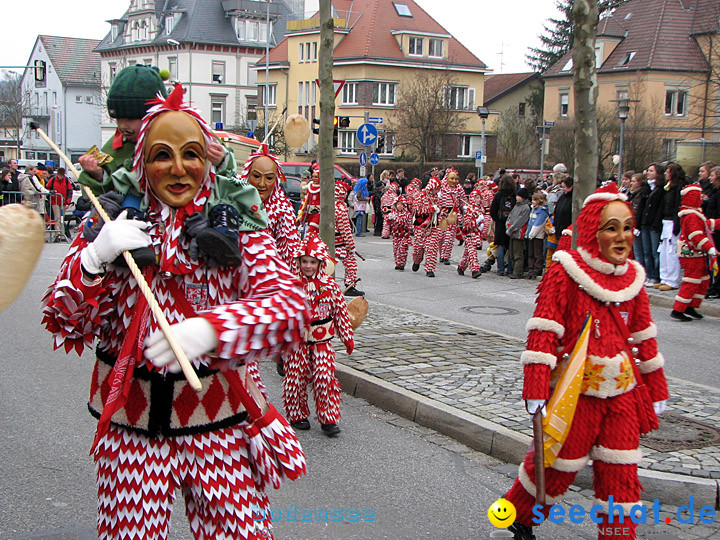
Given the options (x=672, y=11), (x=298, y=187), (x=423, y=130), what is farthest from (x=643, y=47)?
(x=298, y=187)

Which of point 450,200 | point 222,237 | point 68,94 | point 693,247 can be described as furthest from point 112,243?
point 68,94

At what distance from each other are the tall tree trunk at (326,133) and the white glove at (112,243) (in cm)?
617

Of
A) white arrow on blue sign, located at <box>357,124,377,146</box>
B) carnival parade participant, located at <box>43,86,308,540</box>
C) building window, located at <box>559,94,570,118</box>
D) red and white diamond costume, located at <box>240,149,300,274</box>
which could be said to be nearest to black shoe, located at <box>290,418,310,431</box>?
red and white diamond costume, located at <box>240,149,300,274</box>

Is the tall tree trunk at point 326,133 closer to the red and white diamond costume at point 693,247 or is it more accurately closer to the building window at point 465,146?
the red and white diamond costume at point 693,247

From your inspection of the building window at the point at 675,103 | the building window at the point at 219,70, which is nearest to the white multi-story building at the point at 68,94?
the building window at the point at 219,70

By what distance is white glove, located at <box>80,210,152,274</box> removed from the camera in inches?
104

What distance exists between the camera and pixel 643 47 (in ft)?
171

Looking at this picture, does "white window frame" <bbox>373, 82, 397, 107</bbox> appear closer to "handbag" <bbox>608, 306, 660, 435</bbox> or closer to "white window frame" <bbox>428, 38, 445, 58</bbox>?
"white window frame" <bbox>428, 38, 445, 58</bbox>

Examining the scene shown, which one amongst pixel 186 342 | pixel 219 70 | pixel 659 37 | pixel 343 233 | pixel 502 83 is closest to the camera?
pixel 186 342

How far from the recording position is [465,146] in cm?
6175

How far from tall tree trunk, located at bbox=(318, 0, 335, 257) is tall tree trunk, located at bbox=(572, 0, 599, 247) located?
3.44 meters

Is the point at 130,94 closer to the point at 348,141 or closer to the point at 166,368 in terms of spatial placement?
the point at 166,368

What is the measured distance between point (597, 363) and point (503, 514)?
A: 100 cm

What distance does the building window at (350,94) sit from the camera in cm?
5933
